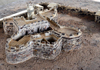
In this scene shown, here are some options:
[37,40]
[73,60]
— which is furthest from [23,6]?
[73,60]

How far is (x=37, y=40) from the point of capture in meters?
12.2

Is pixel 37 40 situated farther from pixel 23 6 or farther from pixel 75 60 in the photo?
pixel 23 6

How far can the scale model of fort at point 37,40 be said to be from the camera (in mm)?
11625

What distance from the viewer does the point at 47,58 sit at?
40.9ft

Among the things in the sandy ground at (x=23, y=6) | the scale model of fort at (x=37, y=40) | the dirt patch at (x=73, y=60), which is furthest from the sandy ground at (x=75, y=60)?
the sandy ground at (x=23, y=6)

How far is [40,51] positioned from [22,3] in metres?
20.4

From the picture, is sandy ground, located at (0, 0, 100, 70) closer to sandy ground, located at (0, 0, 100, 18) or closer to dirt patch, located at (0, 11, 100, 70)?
dirt patch, located at (0, 11, 100, 70)

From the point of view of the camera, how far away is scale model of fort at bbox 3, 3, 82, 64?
38.1 feet

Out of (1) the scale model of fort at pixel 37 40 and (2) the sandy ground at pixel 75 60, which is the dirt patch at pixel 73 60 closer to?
(2) the sandy ground at pixel 75 60

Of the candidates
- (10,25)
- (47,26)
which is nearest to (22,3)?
(10,25)

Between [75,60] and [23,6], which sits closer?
[75,60]

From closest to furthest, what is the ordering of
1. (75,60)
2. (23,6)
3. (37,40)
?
1. (37,40)
2. (75,60)
3. (23,6)

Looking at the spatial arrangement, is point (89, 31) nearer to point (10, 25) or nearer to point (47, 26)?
point (47, 26)

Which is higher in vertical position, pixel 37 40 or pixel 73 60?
pixel 37 40
